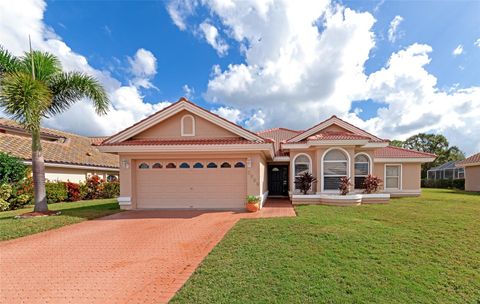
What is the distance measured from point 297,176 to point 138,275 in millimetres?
11986

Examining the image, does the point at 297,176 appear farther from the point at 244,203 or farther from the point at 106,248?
the point at 106,248

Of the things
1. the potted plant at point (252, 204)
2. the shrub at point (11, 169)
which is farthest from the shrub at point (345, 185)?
the shrub at point (11, 169)

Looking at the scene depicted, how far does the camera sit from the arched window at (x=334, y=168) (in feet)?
46.3

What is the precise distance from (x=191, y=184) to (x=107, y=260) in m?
6.89

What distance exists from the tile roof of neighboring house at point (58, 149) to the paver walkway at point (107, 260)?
1074cm

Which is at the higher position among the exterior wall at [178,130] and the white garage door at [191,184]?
the exterior wall at [178,130]

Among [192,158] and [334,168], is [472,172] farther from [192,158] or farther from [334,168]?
[192,158]

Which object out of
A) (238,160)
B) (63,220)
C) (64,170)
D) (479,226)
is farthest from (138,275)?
(64,170)

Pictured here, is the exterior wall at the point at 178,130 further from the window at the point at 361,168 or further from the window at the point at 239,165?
the window at the point at 361,168

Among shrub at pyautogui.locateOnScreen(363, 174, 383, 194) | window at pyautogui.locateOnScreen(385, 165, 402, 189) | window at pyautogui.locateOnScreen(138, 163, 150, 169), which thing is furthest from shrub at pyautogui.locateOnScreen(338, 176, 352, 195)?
window at pyautogui.locateOnScreen(138, 163, 150, 169)

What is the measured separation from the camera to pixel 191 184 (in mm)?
A: 12891

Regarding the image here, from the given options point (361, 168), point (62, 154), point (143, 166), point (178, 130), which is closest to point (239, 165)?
point (178, 130)

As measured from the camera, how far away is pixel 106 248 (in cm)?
700

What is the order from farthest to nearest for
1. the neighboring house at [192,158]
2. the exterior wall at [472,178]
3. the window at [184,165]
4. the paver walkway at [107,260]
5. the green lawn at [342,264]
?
the exterior wall at [472,178] < the window at [184,165] < the neighboring house at [192,158] < the paver walkway at [107,260] < the green lawn at [342,264]
